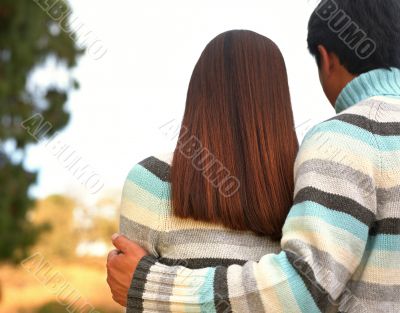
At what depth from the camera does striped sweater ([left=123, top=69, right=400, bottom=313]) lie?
4.34 feet

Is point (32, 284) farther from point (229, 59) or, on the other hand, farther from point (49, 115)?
point (229, 59)

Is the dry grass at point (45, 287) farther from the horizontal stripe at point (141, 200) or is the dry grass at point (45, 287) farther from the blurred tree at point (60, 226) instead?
the horizontal stripe at point (141, 200)

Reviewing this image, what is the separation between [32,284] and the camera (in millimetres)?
10531

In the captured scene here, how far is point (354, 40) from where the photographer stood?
1537mm

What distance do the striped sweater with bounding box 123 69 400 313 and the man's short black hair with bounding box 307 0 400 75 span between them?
0.49 ft

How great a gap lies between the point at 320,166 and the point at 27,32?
26.6ft

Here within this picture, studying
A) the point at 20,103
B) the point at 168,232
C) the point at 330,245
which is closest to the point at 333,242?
the point at 330,245

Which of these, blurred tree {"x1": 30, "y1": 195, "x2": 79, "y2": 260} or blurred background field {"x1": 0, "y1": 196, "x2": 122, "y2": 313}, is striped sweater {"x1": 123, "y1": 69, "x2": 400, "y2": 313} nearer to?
blurred background field {"x1": 0, "y1": 196, "x2": 122, "y2": 313}

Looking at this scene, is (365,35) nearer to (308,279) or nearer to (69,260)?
(308,279)

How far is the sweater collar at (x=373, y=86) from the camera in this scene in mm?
1497

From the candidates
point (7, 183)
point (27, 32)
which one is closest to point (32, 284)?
point (7, 183)

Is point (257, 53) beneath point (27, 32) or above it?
beneath

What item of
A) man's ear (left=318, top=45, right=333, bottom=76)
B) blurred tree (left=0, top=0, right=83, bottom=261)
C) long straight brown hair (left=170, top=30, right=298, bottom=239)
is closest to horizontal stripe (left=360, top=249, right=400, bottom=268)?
long straight brown hair (left=170, top=30, right=298, bottom=239)

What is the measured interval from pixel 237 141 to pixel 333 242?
0.33 m
